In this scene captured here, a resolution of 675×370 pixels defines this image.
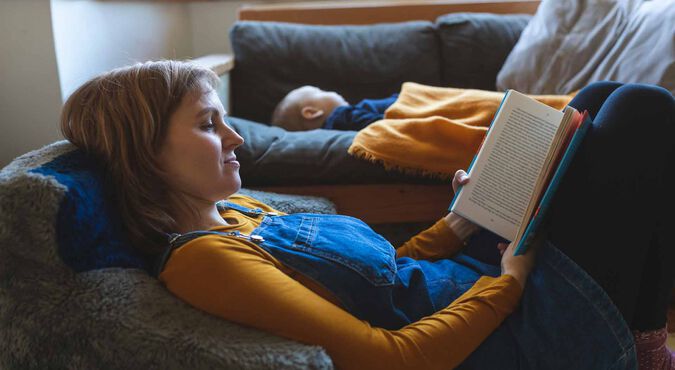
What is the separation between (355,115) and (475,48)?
693 mm

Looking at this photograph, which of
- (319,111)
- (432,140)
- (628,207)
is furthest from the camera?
(319,111)

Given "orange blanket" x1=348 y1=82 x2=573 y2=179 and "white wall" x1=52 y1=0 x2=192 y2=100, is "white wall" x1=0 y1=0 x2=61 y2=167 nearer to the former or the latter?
"white wall" x1=52 y1=0 x2=192 y2=100

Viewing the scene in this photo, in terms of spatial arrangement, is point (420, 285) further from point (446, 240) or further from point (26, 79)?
point (26, 79)

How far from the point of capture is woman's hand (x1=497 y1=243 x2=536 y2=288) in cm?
94

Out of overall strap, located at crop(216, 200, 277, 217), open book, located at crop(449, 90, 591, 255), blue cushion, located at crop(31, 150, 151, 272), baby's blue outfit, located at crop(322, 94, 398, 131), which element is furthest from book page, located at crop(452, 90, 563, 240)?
baby's blue outfit, located at crop(322, 94, 398, 131)

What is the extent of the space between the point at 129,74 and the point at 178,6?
2021mm

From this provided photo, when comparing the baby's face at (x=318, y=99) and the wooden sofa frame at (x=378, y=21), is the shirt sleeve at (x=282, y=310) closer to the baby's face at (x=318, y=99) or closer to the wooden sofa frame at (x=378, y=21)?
the wooden sofa frame at (x=378, y=21)

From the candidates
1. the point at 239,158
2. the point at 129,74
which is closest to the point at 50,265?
the point at 129,74

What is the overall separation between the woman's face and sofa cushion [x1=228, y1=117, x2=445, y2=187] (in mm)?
579

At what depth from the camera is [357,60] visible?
7.48ft

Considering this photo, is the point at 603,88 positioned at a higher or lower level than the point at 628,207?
higher

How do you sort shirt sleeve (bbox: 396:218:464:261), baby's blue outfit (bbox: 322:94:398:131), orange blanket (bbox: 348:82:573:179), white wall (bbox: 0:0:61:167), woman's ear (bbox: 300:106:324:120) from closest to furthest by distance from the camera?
1. shirt sleeve (bbox: 396:218:464:261)
2. orange blanket (bbox: 348:82:573:179)
3. white wall (bbox: 0:0:61:167)
4. baby's blue outfit (bbox: 322:94:398:131)
5. woman's ear (bbox: 300:106:324:120)

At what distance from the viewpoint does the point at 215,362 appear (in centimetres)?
71

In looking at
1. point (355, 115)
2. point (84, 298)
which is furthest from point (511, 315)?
point (355, 115)
